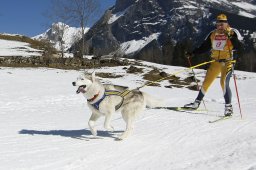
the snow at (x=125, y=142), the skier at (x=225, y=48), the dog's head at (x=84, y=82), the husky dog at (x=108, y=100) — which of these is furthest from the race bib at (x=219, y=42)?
the dog's head at (x=84, y=82)

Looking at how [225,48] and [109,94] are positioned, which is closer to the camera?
[109,94]

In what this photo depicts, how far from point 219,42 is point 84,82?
4.12 metres

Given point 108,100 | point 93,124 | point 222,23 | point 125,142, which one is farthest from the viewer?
point 222,23

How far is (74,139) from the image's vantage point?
7227mm

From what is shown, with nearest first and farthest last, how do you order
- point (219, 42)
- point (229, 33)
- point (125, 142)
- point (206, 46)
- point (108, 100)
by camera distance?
point (125, 142), point (108, 100), point (229, 33), point (219, 42), point (206, 46)

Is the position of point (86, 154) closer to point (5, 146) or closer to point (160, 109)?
point (5, 146)

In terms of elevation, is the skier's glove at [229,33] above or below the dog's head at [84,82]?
above

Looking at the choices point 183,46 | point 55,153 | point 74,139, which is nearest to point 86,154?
point 55,153

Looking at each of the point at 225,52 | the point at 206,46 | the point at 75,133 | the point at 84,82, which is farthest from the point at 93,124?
the point at 206,46

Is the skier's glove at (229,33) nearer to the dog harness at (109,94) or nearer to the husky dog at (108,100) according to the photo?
Result: the husky dog at (108,100)

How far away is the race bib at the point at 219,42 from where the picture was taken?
963 centimetres

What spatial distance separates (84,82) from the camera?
23.1 feet

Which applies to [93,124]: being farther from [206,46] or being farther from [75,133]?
[206,46]

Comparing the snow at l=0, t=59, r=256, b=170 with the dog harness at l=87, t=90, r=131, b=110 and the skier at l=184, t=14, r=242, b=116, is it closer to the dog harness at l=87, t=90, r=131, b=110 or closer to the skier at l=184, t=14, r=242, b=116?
the dog harness at l=87, t=90, r=131, b=110
